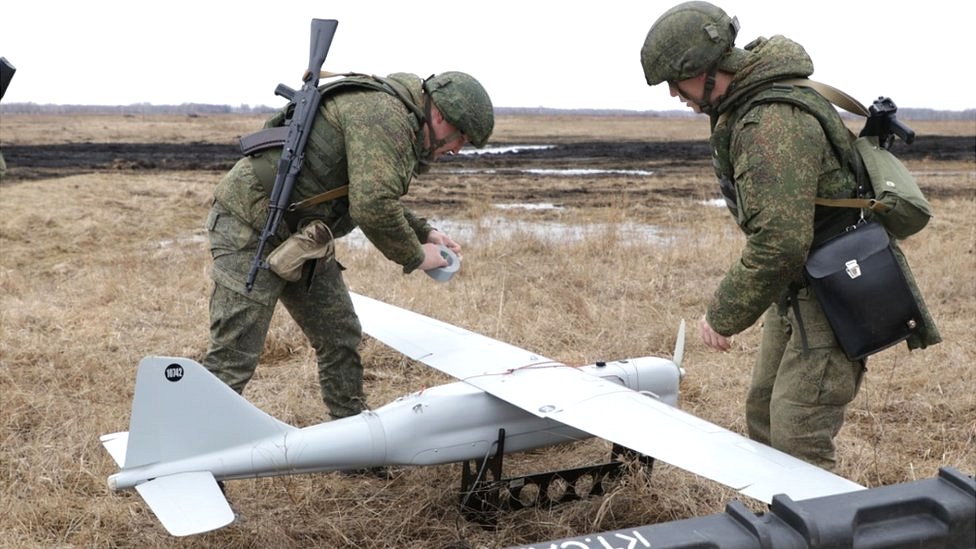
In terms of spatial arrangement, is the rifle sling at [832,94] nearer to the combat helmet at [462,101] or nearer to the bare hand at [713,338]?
the bare hand at [713,338]

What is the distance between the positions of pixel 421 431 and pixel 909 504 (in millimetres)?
3038

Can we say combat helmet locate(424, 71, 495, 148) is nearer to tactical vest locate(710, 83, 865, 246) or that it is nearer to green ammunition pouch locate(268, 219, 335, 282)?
green ammunition pouch locate(268, 219, 335, 282)

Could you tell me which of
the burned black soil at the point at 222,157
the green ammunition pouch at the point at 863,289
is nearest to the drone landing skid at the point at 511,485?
the green ammunition pouch at the point at 863,289

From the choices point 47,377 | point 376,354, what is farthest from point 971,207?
point 47,377

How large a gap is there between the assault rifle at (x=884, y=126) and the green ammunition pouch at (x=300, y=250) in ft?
9.51

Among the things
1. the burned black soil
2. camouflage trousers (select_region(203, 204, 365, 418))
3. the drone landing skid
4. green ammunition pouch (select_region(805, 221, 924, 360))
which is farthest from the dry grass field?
the burned black soil

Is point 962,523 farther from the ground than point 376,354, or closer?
farther from the ground

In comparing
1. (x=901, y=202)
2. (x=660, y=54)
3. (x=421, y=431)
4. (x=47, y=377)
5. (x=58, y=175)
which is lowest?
(x=58, y=175)

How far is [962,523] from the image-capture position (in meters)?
1.96

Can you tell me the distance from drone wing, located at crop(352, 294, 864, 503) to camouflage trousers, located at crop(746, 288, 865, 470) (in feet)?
0.70

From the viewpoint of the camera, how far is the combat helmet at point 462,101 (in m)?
4.75

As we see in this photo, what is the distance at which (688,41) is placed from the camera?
3.76 meters

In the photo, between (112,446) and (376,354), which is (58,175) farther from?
(112,446)

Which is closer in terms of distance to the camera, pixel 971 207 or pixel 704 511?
pixel 704 511
